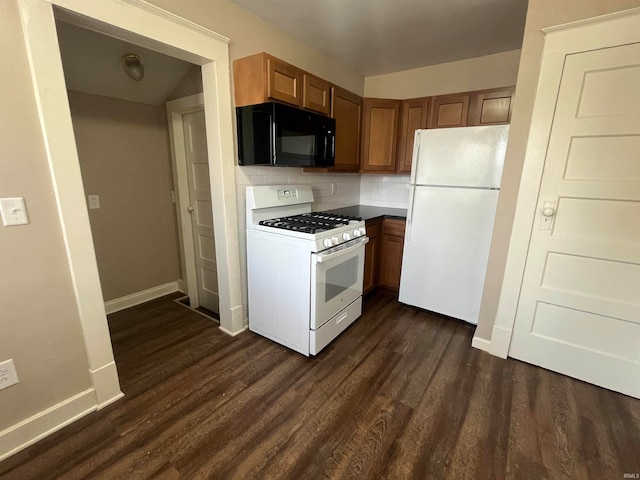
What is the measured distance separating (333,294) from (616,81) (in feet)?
6.99

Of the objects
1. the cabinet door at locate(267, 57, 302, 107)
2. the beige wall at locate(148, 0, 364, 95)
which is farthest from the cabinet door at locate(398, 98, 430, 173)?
the cabinet door at locate(267, 57, 302, 107)

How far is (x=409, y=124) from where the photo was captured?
3.08 metres

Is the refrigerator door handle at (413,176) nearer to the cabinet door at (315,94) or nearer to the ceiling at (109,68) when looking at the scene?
the cabinet door at (315,94)

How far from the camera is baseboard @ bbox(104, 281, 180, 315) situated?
276cm

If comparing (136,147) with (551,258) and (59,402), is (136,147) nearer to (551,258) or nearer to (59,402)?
(59,402)

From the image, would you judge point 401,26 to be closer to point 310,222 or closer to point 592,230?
point 310,222

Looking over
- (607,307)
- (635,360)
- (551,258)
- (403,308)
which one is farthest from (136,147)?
(635,360)

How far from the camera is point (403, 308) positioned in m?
2.90

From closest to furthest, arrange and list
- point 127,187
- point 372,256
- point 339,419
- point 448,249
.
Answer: point 339,419 → point 448,249 → point 127,187 → point 372,256

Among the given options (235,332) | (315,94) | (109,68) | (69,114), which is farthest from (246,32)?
(235,332)

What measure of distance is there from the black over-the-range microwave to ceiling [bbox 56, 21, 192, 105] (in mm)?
911

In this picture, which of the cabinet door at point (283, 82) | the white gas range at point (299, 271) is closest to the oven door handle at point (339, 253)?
the white gas range at point (299, 271)

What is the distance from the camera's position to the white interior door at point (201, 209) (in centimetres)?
262

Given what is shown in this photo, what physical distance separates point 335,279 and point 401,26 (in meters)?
2.09
